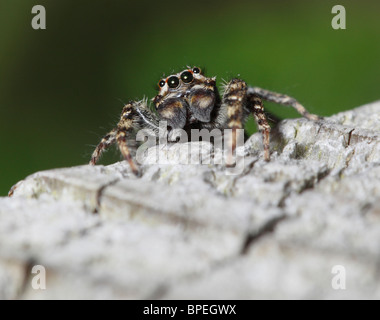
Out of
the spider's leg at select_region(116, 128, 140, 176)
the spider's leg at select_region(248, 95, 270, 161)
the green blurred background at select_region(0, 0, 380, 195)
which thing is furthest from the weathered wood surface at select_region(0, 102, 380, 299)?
the green blurred background at select_region(0, 0, 380, 195)

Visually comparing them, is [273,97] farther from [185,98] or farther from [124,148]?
[124,148]

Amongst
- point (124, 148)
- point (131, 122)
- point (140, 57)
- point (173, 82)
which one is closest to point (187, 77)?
point (173, 82)

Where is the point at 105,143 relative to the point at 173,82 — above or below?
below

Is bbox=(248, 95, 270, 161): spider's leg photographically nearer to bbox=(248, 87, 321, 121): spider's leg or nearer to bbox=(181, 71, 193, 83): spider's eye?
bbox=(248, 87, 321, 121): spider's leg

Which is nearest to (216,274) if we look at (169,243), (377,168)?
(169,243)

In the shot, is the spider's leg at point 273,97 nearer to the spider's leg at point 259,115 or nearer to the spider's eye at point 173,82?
the spider's leg at point 259,115
